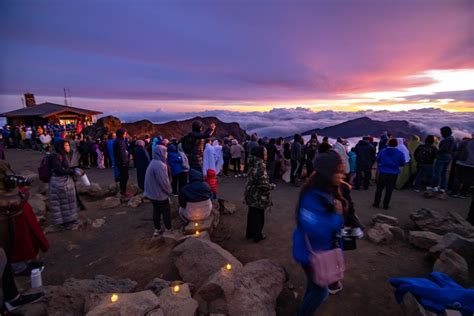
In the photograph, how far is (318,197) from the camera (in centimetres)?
246

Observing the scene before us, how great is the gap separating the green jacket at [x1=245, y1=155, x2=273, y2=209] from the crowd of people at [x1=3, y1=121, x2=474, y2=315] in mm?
19

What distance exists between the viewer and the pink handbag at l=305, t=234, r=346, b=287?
2.42m

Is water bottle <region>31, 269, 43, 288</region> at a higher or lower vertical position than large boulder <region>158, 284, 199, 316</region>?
lower

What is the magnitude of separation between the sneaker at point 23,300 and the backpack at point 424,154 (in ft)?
33.4

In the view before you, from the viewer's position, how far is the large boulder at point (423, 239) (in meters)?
4.77

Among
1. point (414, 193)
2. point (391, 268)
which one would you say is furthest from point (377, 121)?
point (391, 268)

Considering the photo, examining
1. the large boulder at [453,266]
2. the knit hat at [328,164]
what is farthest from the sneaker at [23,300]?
the large boulder at [453,266]

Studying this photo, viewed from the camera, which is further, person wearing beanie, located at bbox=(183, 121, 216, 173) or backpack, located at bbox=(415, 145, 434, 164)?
backpack, located at bbox=(415, 145, 434, 164)

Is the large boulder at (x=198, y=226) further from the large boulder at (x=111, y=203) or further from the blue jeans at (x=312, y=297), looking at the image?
the large boulder at (x=111, y=203)

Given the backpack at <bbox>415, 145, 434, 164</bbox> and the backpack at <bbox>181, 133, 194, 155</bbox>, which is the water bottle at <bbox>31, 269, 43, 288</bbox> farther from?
the backpack at <bbox>415, 145, 434, 164</bbox>

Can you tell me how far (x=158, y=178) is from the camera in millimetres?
5086

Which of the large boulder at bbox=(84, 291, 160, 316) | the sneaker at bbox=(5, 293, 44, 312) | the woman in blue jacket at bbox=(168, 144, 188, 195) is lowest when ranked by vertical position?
the sneaker at bbox=(5, 293, 44, 312)

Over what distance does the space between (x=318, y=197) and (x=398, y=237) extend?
13.2 ft

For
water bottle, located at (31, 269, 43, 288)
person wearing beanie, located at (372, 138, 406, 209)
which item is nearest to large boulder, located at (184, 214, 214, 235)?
water bottle, located at (31, 269, 43, 288)
